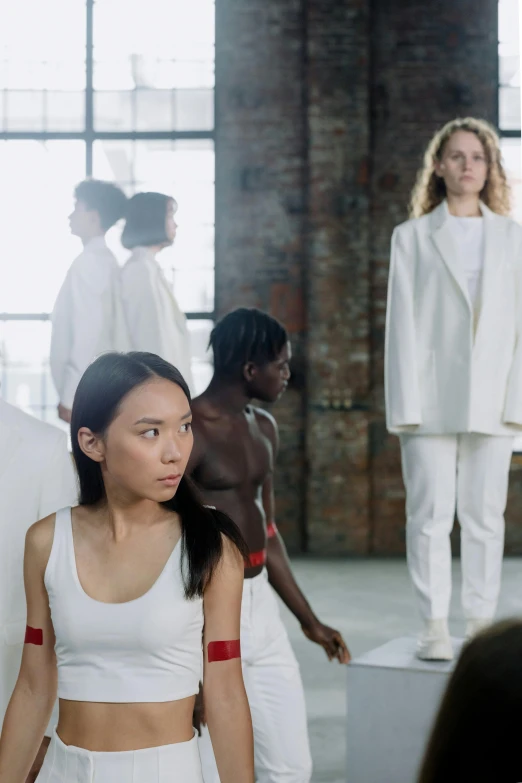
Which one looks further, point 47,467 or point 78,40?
point 78,40

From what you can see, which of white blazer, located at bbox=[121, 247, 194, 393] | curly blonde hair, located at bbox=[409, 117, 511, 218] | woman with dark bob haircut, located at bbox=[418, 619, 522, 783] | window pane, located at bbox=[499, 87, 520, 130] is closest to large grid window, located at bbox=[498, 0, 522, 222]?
window pane, located at bbox=[499, 87, 520, 130]

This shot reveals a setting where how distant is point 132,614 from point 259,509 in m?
1.49

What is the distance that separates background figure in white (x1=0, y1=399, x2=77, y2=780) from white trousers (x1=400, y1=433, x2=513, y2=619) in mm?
2036

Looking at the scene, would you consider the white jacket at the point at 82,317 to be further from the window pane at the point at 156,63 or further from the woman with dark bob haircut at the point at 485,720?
the woman with dark bob haircut at the point at 485,720

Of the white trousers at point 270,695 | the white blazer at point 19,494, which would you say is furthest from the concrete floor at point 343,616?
the white blazer at point 19,494

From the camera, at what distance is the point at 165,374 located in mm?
1600

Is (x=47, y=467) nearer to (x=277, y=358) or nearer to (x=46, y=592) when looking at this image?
(x=46, y=592)

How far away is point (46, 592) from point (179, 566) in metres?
0.20

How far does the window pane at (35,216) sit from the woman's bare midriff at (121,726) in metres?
7.14

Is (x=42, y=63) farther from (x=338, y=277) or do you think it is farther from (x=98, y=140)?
(x=338, y=277)

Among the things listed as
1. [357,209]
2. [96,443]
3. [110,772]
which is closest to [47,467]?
[96,443]

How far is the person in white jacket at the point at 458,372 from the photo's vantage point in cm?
346

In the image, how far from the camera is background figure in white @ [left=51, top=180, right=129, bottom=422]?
16.4 feet

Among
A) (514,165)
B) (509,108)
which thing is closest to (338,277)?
(514,165)
